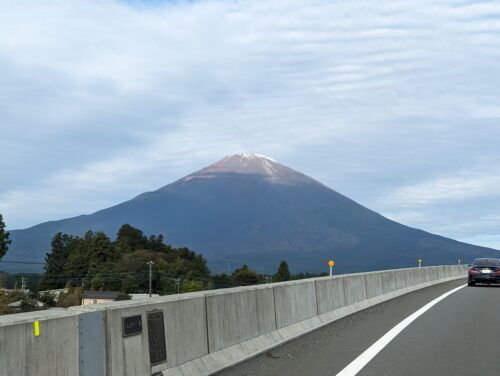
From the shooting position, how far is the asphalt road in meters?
8.64

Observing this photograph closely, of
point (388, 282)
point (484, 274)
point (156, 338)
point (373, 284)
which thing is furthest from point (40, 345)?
point (484, 274)

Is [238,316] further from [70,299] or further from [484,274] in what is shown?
[70,299]

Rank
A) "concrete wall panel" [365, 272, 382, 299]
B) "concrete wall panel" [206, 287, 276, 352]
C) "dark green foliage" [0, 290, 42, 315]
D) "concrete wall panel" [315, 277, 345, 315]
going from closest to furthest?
"concrete wall panel" [206, 287, 276, 352]
"concrete wall panel" [315, 277, 345, 315]
"concrete wall panel" [365, 272, 382, 299]
"dark green foliage" [0, 290, 42, 315]

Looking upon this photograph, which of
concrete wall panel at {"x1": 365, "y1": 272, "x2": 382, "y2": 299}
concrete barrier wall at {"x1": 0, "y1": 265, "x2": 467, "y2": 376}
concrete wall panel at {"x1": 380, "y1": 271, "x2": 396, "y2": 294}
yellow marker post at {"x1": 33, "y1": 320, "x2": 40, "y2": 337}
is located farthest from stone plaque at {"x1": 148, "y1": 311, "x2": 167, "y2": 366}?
concrete wall panel at {"x1": 380, "y1": 271, "x2": 396, "y2": 294}

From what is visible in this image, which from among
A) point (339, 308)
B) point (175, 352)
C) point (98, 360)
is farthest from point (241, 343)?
point (339, 308)

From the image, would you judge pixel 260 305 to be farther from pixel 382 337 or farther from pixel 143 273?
pixel 143 273

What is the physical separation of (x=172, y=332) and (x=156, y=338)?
1.16 ft

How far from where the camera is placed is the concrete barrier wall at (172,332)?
208 inches

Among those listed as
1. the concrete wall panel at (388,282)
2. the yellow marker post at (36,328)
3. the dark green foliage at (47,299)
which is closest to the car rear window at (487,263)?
the concrete wall panel at (388,282)

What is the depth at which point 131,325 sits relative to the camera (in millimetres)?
6676

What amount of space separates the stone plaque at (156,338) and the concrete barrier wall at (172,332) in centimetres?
4

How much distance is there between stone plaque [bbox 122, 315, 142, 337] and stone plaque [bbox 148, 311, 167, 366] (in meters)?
0.20

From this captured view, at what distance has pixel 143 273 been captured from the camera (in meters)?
162

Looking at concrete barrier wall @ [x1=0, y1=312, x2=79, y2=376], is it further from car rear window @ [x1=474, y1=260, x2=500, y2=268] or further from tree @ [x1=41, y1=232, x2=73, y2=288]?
tree @ [x1=41, y1=232, x2=73, y2=288]
